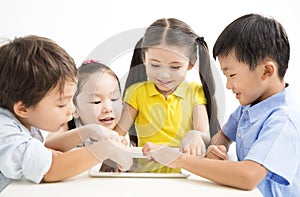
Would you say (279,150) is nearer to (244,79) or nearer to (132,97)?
(244,79)

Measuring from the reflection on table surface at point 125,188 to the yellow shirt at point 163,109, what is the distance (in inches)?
9.3

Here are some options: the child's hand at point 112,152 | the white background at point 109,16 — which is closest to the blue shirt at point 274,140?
the child's hand at point 112,152

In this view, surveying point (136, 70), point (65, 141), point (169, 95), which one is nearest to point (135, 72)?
point (136, 70)

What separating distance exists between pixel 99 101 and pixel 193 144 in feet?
0.71

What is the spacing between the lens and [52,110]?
98 centimetres

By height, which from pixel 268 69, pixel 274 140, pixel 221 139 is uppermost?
pixel 268 69

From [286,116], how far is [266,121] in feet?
0.15

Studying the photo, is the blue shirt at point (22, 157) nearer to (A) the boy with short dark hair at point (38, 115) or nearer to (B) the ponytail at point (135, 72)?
(A) the boy with short dark hair at point (38, 115)

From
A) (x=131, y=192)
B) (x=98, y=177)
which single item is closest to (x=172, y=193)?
(x=131, y=192)

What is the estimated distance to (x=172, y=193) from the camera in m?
0.82

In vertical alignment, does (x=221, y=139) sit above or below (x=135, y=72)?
below

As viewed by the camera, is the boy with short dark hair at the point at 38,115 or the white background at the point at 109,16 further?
the white background at the point at 109,16

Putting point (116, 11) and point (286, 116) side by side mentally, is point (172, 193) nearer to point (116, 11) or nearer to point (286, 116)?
point (286, 116)

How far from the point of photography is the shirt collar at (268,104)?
1021 mm
